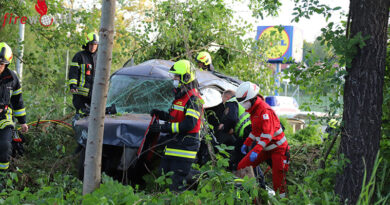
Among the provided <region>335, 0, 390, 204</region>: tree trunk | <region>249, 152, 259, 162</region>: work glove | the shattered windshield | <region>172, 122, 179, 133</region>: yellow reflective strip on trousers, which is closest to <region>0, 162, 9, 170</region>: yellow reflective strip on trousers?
the shattered windshield

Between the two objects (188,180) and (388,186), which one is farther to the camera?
(188,180)

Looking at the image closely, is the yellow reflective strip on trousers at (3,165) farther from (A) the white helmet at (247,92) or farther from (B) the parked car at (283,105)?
(B) the parked car at (283,105)

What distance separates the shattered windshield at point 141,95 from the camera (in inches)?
233

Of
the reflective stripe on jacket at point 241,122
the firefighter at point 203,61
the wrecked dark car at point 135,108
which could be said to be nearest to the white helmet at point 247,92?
the reflective stripe on jacket at point 241,122

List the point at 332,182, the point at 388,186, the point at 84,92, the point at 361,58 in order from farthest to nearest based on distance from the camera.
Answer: the point at 84,92 < the point at 332,182 < the point at 388,186 < the point at 361,58

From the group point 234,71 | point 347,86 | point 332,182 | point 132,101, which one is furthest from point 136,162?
point 234,71

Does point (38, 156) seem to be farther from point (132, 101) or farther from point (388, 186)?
point (388, 186)

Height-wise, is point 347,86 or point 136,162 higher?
point 347,86

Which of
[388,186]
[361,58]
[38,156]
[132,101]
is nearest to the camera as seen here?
[361,58]

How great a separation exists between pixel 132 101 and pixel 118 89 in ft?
0.99

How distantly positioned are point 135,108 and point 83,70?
1.55 m

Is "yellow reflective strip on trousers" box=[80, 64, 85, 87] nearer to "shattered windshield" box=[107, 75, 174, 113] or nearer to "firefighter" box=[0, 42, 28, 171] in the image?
"shattered windshield" box=[107, 75, 174, 113]

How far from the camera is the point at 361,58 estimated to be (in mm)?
3344

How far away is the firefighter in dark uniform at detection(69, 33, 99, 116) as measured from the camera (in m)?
6.93
